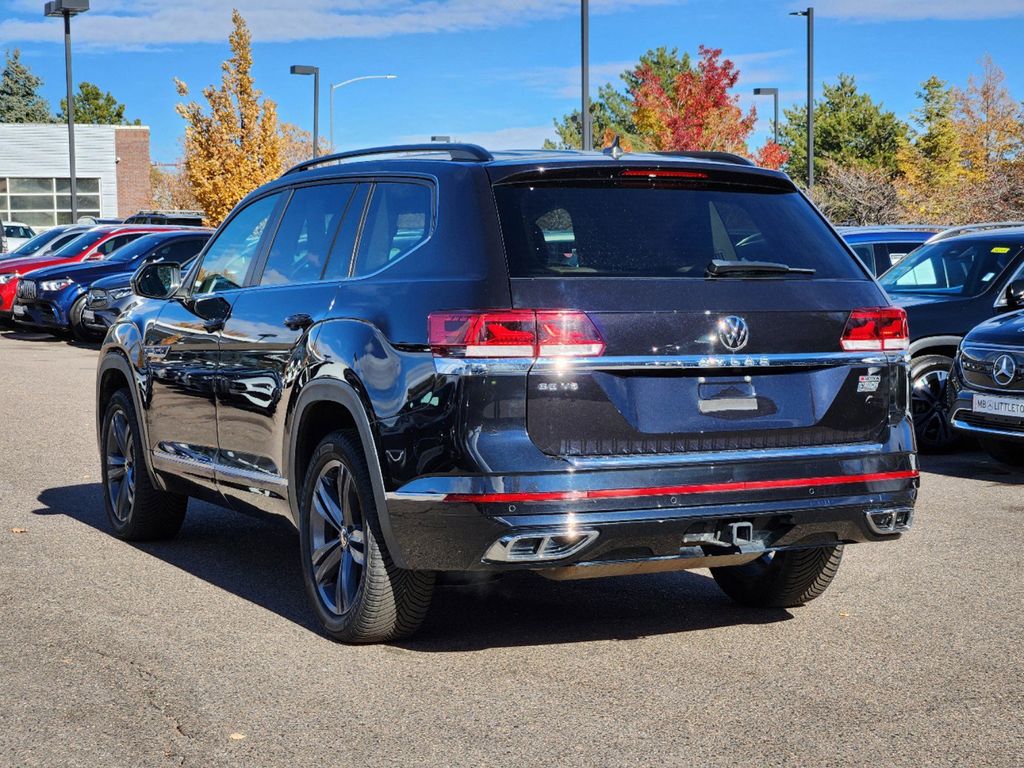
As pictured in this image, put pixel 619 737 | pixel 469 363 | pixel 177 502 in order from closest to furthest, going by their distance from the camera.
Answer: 1. pixel 619 737
2. pixel 469 363
3. pixel 177 502

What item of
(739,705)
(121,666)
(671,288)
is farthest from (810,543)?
(121,666)

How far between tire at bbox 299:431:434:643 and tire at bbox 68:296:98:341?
1800 centimetres

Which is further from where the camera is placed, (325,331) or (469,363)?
(325,331)

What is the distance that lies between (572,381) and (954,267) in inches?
332

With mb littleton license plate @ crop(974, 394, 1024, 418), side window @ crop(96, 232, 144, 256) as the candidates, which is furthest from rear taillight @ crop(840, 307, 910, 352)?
side window @ crop(96, 232, 144, 256)

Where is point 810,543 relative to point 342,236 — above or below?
below

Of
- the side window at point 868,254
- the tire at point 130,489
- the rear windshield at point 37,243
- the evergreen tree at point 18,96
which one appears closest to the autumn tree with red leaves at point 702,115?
the rear windshield at point 37,243

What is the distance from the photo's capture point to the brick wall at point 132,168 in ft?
241

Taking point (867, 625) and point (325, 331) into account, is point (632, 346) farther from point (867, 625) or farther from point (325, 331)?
point (867, 625)

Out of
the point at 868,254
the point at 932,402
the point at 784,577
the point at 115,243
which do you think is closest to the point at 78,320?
the point at 115,243

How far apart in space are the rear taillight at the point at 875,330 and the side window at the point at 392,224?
1592mm

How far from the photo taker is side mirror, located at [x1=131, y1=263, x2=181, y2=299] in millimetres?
7707

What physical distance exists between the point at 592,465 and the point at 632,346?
0.43m

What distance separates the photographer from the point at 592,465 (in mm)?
5047
